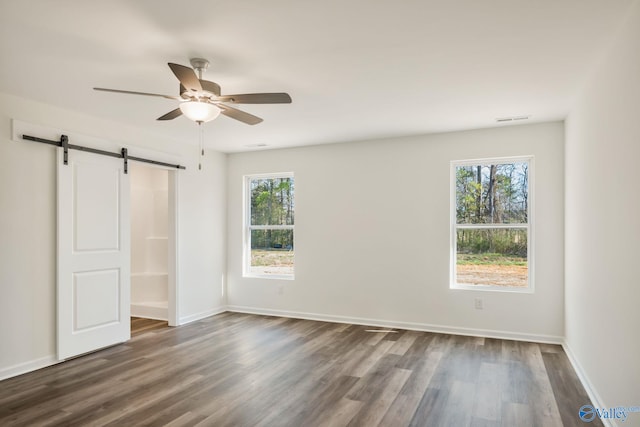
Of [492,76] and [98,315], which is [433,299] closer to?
[492,76]

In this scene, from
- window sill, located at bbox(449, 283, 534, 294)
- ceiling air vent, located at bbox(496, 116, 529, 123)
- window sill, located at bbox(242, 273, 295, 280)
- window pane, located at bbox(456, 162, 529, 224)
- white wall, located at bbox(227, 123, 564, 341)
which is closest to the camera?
ceiling air vent, located at bbox(496, 116, 529, 123)

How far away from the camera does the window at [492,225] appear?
483 cm

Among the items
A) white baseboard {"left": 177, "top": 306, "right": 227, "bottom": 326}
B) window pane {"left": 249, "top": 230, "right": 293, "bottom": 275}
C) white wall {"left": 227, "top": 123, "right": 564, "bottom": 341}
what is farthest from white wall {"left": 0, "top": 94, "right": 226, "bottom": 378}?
white wall {"left": 227, "top": 123, "right": 564, "bottom": 341}

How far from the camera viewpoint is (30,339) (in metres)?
3.74

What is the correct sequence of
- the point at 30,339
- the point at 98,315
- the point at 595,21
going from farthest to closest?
the point at 98,315 < the point at 30,339 < the point at 595,21

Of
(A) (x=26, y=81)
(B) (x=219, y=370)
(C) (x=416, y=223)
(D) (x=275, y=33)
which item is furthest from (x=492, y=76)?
(A) (x=26, y=81)

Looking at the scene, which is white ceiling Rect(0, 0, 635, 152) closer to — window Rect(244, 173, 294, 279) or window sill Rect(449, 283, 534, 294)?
window sill Rect(449, 283, 534, 294)

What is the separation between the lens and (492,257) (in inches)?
195

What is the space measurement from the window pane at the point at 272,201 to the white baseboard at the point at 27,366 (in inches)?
127

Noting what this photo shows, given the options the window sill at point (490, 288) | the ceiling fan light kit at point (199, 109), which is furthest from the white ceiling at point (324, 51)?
the window sill at point (490, 288)

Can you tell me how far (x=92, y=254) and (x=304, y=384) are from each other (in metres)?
2.59

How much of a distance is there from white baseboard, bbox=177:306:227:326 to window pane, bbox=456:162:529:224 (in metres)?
3.66

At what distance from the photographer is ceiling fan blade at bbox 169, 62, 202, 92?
237cm

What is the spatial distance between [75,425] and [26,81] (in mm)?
2616
